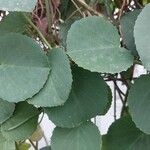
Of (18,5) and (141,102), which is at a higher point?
(18,5)

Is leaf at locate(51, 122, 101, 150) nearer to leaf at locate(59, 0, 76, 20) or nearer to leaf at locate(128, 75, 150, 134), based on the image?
leaf at locate(128, 75, 150, 134)

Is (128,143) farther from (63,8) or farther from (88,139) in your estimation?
(63,8)

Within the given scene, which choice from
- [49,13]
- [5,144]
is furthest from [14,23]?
[5,144]

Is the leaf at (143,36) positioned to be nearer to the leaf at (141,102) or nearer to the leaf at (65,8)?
the leaf at (141,102)

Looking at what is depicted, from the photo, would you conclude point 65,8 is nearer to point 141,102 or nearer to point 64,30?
point 64,30

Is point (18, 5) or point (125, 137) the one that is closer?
point (18, 5)

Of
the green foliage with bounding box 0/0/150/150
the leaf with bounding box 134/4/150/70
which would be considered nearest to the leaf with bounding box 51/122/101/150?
the green foliage with bounding box 0/0/150/150

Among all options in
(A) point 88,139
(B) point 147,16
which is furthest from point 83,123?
(B) point 147,16

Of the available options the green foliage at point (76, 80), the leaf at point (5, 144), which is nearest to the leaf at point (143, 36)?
the green foliage at point (76, 80)
